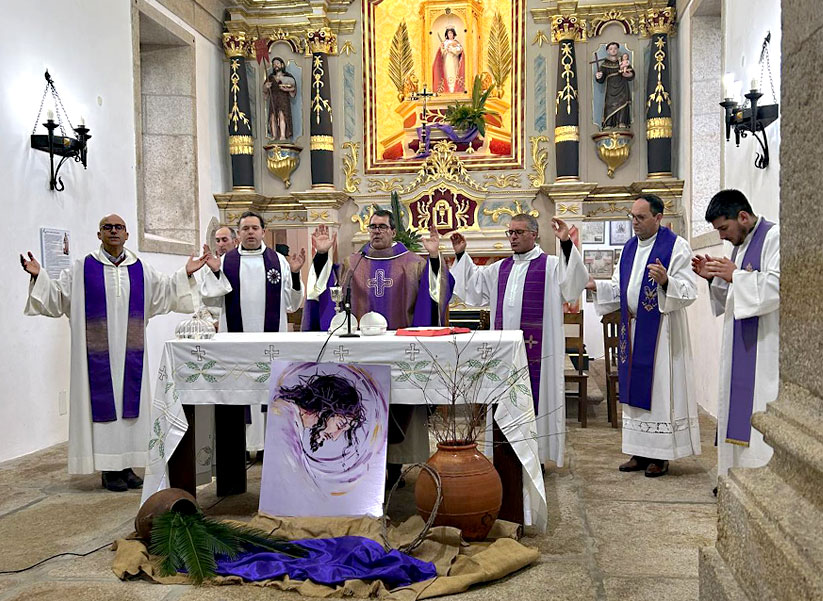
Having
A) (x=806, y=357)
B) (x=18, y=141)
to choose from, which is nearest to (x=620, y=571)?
(x=806, y=357)

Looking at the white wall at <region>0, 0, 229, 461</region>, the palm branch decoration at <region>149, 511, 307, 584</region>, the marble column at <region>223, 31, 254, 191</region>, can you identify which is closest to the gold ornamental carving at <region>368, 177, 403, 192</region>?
the marble column at <region>223, 31, 254, 191</region>

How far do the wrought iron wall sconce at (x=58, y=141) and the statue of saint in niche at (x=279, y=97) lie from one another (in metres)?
3.69

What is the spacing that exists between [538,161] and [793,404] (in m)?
8.67

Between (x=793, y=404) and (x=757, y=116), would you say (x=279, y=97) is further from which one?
(x=793, y=404)

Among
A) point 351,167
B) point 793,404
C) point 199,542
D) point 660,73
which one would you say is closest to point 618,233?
point 660,73

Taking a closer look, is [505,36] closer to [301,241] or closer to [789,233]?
[301,241]

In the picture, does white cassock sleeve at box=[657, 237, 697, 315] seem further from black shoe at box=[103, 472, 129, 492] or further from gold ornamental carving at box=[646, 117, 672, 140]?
gold ornamental carving at box=[646, 117, 672, 140]

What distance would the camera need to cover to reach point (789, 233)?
6.05 feet

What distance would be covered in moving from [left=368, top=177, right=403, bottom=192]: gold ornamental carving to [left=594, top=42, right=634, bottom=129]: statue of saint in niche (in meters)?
2.68

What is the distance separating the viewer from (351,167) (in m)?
10.6

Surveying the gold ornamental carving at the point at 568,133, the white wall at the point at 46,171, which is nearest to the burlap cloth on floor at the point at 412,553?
the white wall at the point at 46,171

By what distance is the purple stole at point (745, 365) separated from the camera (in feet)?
13.1

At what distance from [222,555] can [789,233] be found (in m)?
2.65

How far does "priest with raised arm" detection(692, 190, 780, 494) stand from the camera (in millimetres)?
3867
